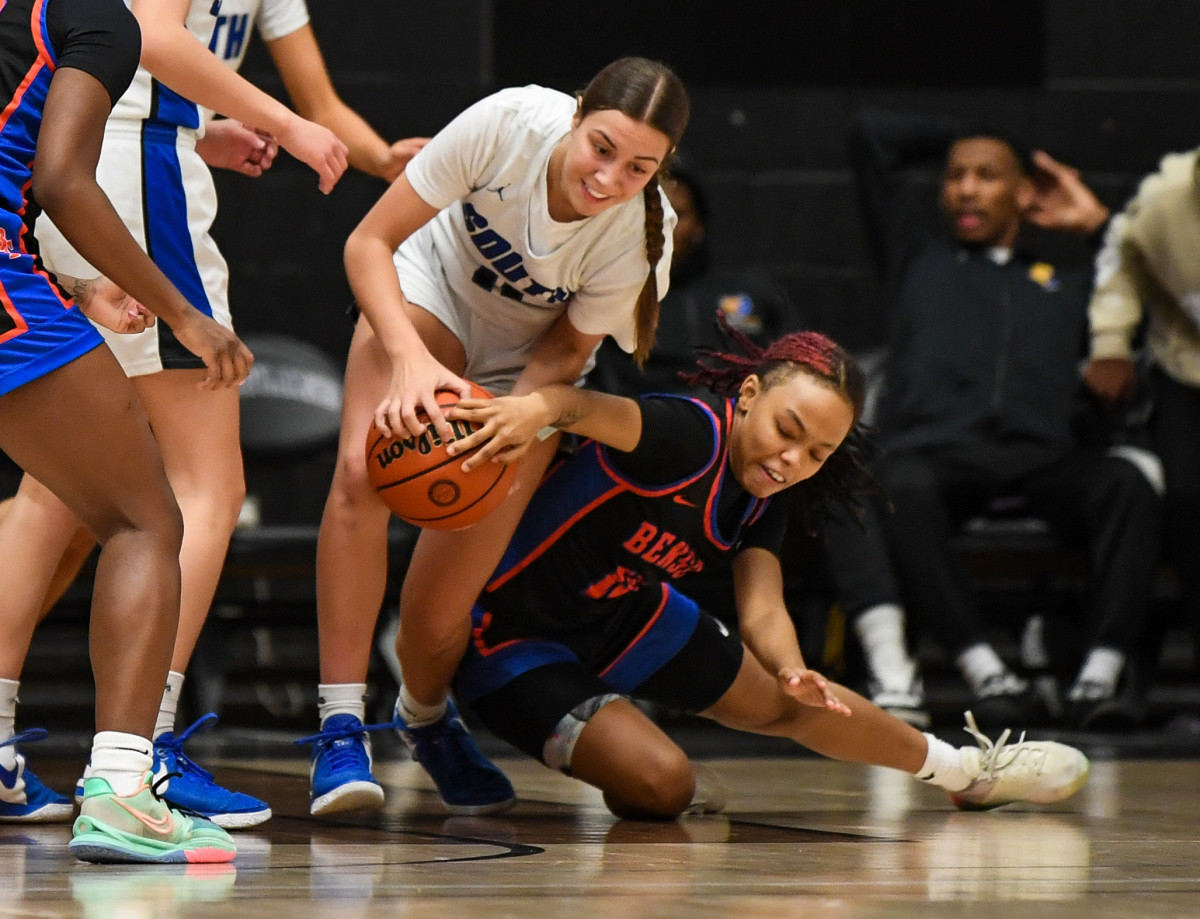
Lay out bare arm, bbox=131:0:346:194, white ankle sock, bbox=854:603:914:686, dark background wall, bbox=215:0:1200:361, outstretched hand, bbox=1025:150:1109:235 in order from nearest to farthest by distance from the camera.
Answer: bare arm, bbox=131:0:346:194
white ankle sock, bbox=854:603:914:686
outstretched hand, bbox=1025:150:1109:235
dark background wall, bbox=215:0:1200:361

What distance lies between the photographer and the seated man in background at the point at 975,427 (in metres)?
4.57

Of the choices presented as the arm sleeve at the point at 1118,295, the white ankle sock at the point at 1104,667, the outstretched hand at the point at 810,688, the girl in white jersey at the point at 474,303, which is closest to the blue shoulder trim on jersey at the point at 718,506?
the girl in white jersey at the point at 474,303

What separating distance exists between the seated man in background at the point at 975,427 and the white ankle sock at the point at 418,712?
1.67 metres

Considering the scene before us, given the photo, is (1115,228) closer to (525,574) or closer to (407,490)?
(525,574)

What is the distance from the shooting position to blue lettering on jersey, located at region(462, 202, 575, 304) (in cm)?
291

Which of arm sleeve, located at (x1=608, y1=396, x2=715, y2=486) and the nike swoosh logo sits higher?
arm sleeve, located at (x1=608, y1=396, x2=715, y2=486)

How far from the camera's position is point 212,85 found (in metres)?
2.64

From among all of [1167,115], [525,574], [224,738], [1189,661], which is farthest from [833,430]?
[1167,115]

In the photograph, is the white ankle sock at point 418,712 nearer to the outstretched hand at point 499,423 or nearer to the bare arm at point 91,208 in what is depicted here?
the outstretched hand at point 499,423

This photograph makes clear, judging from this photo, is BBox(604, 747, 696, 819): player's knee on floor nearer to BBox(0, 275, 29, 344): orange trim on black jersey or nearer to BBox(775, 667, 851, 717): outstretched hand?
BBox(775, 667, 851, 717): outstretched hand

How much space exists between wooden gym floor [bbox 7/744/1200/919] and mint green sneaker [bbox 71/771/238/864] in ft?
0.08

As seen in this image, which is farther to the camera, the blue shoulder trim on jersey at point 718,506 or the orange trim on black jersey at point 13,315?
the blue shoulder trim on jersey at point 718,506

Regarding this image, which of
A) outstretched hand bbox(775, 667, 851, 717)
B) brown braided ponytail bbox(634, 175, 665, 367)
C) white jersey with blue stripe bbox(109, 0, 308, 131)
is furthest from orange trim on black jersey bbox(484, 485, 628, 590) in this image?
white jersey with blue stripe bbox(109, 0, 308, 131)

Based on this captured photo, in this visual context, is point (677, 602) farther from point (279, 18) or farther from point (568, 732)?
point (279, 18)
